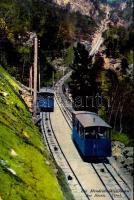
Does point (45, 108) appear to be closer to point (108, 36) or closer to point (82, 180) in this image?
point (82, 180)

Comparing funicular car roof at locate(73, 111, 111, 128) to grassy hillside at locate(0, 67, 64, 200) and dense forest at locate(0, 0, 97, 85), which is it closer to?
dense forest at locate(0, 0, 97, 85)

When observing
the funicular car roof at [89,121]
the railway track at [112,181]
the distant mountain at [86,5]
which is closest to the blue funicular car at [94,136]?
the funicular car roof at [89,121]

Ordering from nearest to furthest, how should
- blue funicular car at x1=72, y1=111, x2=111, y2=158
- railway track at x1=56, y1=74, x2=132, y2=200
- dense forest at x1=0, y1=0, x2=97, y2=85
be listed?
dense forest at x1=0, y1=0, x2=97, y2=85 < railway track at x1=56, y1=74, x2=132, y2=200 < blue funicular car at x1=72, y1=111, x2=111, y2=158

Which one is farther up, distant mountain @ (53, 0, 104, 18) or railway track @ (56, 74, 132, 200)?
distant mountain @ (53, 0, 104, 18)

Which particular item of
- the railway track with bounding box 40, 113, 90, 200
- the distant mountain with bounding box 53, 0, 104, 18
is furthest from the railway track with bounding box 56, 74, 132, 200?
the distant mountain with bounding box 53, 0, 104, 18

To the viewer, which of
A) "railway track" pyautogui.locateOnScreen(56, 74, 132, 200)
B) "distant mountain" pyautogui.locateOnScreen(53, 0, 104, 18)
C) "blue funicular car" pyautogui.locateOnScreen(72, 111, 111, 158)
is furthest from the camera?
"blue funicular car" pyautogui.locateOnScreen(72, 111, 111, 158)

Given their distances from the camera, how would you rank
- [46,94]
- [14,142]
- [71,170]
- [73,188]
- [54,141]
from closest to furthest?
[14,142] → [73,188] → [71,170] → [54,141] → [46,94]

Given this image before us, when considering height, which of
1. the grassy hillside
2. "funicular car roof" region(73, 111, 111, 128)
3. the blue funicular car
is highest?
the grassy hillside

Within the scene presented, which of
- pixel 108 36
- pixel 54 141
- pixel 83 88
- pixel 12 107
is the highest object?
pixel 108 36

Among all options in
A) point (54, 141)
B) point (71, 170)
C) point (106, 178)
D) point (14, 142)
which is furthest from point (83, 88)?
point (54, 141)
